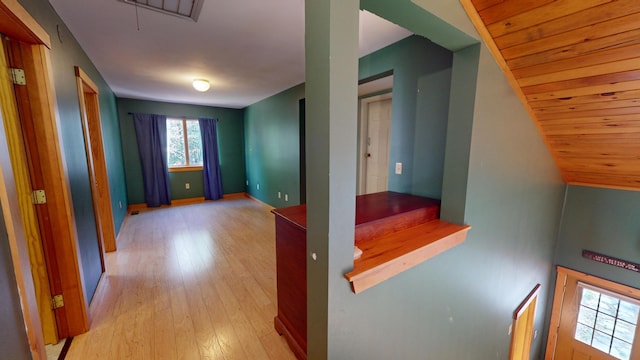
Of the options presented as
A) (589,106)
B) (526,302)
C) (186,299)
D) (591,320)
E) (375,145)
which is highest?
(589,106)

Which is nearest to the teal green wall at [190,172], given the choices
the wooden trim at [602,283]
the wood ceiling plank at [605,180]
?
the wood ceiling plank at [605,180]

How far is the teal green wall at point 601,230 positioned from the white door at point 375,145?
7.19 ft

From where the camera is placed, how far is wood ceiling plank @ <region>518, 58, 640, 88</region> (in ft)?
4.42

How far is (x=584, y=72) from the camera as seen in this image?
1462 millimetres

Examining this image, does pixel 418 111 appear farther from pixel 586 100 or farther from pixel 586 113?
pixel 586 113

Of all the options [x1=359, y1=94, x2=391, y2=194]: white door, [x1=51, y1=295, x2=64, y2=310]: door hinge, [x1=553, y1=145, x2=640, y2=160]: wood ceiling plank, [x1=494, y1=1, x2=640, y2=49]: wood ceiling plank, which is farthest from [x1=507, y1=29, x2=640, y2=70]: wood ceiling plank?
[x1=51, y1=295, x2=64, y2=310]: door hinge

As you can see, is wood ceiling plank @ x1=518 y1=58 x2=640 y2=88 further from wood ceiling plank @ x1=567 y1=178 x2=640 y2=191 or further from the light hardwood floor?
→ the light hardwood floor

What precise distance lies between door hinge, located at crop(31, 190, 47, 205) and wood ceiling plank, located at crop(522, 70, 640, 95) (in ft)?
11.1

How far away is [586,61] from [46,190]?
345cm

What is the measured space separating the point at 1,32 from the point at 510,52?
294 cm

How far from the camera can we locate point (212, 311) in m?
1.99

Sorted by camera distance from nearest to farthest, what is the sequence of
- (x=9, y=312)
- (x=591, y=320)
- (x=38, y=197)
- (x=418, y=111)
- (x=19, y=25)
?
(x=9, y=312) < (x=19, y=25) < (x=38, y=197) < (x=418, y=111) < (x=591, y=320)

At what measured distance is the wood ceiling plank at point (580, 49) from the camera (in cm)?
122

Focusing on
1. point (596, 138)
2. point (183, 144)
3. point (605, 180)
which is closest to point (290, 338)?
point (596, 138)
